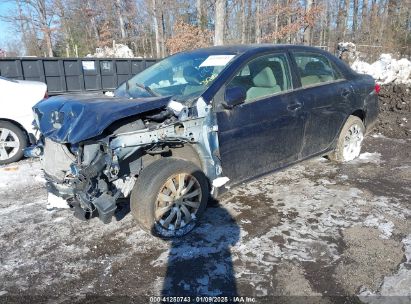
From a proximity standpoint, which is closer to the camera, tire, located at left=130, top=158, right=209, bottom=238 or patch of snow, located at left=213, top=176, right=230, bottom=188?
tire, located at left=130, top=158, right=209, bottom=238

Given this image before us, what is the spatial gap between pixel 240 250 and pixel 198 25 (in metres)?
23.4

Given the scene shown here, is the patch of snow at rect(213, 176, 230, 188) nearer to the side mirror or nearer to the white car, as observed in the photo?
the side mirror

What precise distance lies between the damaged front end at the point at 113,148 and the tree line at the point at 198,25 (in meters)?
17.4

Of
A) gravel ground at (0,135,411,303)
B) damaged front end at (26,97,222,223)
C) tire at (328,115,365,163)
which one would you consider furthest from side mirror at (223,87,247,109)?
tire at (328,115,365,163)

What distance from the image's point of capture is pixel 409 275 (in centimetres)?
269

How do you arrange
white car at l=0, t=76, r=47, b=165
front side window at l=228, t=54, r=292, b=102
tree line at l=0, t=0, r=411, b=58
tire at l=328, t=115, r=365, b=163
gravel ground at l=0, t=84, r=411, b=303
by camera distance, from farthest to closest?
tree line at l=0, t=0, r=411, b=58 < white car at l=0, t=76, r=47, b=165 < tire at l=328, t=115, r=365, b=163 < front side window at l=228, t=54, r=292, b=102 < gravel ground at l=0, t=84, r=411, b=303

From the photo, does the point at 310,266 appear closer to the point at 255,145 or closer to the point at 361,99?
the point at 255,145

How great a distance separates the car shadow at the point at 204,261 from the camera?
8.54 ft

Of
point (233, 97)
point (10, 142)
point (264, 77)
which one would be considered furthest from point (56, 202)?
point (10, 142)

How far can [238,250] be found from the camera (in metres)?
3.08

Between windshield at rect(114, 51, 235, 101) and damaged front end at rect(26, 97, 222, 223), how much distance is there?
13.4 inches

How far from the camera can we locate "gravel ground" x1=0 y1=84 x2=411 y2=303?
2596mm

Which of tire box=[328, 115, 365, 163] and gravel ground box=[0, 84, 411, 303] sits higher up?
tire box=[328, 115, 365, 163]

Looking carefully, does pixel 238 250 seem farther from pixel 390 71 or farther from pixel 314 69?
pixel 390 71
